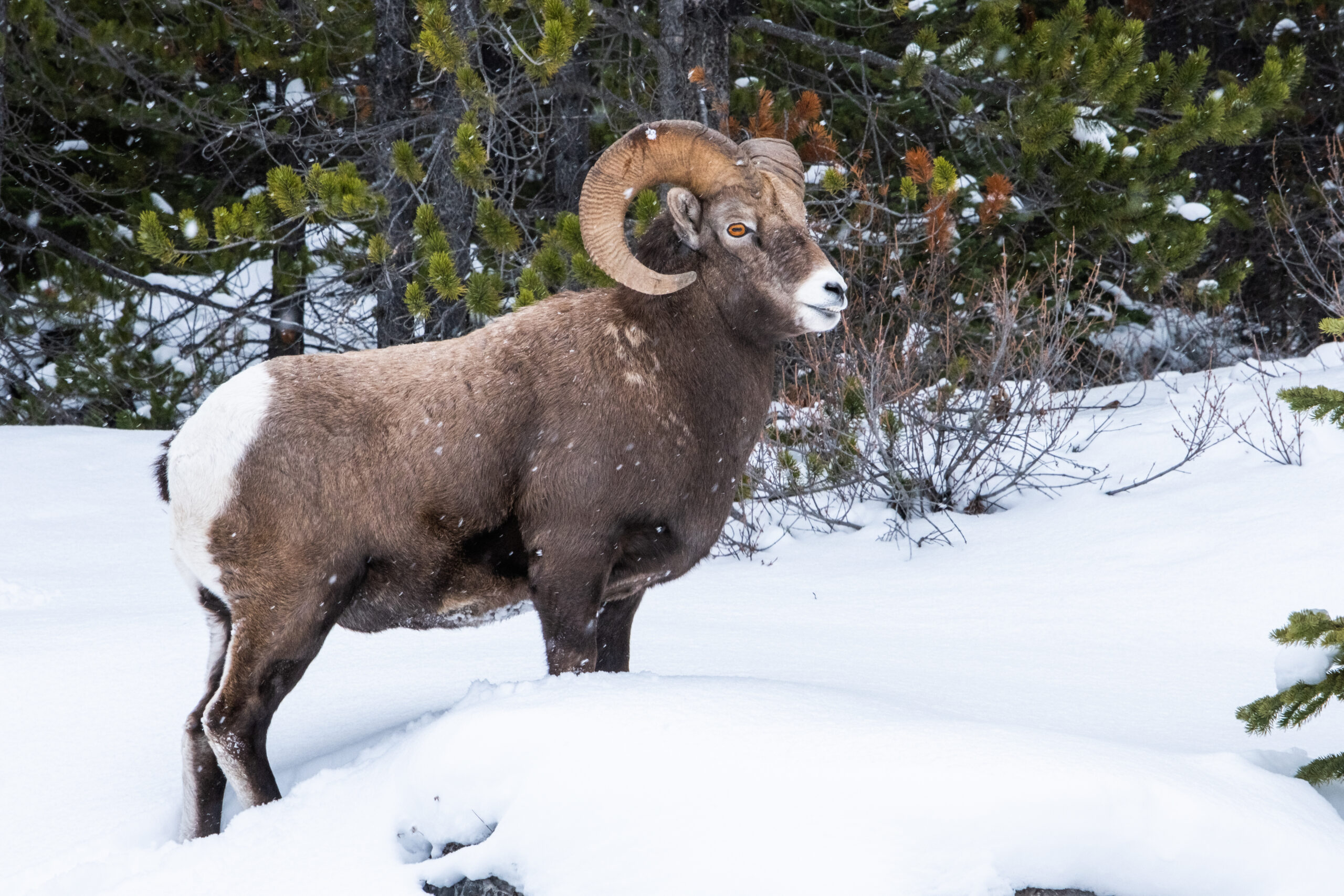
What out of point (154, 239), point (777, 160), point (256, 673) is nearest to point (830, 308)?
point (777, 160)

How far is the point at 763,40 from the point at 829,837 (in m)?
9.95

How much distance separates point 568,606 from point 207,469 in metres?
1.19

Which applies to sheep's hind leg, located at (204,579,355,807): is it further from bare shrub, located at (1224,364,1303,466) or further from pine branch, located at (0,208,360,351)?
pine branch, located at (0,208,360,351)

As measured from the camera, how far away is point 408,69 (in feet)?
33.6

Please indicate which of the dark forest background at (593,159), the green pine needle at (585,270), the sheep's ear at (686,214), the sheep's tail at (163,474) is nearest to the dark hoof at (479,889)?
the sheep's tail at (163,474)

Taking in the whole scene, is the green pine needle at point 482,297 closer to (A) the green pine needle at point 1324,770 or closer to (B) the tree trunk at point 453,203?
(B) the tree trunk at point 453,203

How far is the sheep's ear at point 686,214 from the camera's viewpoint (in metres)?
4.23

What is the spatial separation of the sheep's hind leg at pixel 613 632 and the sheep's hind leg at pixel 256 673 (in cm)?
93

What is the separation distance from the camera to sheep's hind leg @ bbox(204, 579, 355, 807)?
375cm

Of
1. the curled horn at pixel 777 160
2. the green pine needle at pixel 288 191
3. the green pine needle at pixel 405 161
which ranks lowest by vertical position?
the curled horn at pixel 777 160

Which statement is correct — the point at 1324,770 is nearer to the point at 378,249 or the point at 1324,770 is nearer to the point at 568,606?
the point at 568,606

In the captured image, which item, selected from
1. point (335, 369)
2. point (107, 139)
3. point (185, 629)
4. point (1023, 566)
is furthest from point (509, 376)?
point (107, 139)

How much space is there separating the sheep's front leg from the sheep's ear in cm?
120

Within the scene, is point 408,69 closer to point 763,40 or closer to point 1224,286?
point 763,40
